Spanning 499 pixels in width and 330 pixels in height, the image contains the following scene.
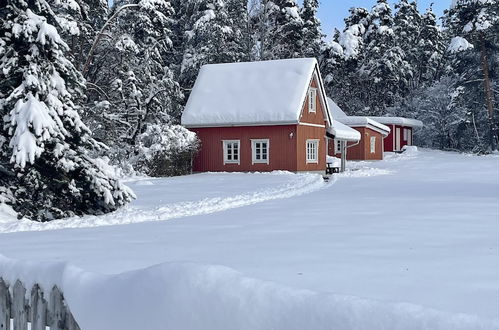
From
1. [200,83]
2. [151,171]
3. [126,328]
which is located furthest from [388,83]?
[126,328]

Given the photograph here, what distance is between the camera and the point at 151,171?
2920 cm

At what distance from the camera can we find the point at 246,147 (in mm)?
31266

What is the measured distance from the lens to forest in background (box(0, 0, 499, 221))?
13281 mm

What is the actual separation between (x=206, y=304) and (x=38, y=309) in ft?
4.50

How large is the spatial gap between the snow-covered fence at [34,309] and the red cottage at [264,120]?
2670cm

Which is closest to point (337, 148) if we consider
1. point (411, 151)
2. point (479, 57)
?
point (411, 151)

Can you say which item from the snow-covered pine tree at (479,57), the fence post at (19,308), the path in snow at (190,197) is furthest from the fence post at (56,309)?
the snow-covered pine tree at (479,57)

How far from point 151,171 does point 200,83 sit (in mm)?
8120

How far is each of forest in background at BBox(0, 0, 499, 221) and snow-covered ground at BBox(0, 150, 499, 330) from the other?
192cm

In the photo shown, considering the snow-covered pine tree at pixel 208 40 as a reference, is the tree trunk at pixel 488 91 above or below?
below

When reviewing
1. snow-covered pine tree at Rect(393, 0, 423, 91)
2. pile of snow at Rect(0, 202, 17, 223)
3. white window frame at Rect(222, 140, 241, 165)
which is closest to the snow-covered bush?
white window frame at Rect(222, 140, 241, 165)

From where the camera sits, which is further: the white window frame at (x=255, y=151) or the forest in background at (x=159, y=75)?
the white window frame at (x=255, y=151)

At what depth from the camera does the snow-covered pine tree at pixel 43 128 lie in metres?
12.8

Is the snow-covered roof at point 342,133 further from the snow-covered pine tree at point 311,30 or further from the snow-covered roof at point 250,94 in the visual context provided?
the snow-covered pine tree at point 311,30
